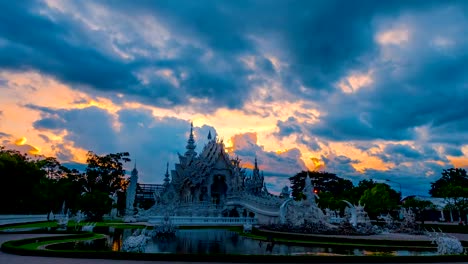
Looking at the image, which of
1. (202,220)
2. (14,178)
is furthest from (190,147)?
(14,178)

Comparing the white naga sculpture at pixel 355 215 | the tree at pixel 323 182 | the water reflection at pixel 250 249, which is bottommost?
the water reflection at pixel 250 249

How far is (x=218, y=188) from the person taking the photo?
2566 inches

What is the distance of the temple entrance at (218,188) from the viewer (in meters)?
64.1

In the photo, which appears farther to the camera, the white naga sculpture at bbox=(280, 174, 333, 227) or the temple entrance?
the temple entrance

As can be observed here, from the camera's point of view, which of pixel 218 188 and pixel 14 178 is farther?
pixel 218 188

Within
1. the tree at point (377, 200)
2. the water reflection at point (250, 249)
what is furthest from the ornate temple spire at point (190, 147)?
the water reflection at point (250, 249)

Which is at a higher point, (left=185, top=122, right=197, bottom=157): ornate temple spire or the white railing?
(left=185, top=122, right=197, bottom=157): ornate temple spire

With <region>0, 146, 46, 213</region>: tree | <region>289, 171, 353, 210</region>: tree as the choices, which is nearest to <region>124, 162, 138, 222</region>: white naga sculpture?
<region>0, 146, 46, 213</region>: tree

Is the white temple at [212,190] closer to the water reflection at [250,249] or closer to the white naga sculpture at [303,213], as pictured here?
the white naga sculpture at [303,213]

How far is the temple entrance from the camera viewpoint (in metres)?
64.1

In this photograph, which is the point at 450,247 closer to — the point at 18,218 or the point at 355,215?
the point at 355,215

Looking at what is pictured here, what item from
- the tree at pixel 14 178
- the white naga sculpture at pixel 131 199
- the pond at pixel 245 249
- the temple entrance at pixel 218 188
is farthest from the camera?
the temple entrance at pixel 218 188

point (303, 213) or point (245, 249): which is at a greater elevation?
point (303, 213)

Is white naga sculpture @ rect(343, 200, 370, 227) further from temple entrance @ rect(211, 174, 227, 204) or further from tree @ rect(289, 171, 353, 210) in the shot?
tree @ rect(289, 171, 353, 210)
